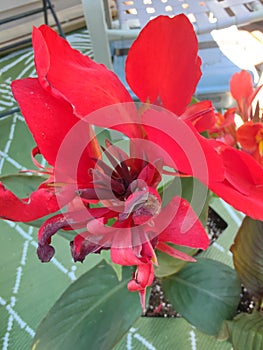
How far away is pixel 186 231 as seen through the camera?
255mm

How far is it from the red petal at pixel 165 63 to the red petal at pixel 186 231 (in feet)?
0.20

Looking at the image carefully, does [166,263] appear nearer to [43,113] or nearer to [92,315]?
[92,315]

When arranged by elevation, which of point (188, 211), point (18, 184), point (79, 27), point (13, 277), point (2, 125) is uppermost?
point (188, 211)

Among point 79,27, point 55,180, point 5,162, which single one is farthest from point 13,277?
point 79,27

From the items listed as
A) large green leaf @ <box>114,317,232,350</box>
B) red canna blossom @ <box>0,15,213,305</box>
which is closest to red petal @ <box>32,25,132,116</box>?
red canna blossom @ <box>0,15,213,305</box>

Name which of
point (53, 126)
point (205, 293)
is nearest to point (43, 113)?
point (53, 126)

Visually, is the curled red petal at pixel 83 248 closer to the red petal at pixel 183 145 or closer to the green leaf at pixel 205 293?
the red petal at pixel 183 145

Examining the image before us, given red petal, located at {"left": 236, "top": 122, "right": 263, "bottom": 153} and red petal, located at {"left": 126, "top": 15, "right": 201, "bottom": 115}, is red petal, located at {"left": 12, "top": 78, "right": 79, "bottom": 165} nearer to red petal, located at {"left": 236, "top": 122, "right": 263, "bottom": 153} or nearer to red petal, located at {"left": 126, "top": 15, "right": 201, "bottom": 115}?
red petal, located at {"left": 126, "top": 15, "right": 201, "bottom": 115}

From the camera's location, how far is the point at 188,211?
261 millimetres

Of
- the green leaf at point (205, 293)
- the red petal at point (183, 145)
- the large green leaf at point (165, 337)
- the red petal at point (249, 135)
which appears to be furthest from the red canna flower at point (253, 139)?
the large green leaf at point (165, 337)

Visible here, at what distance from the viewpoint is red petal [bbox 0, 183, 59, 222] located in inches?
9.5

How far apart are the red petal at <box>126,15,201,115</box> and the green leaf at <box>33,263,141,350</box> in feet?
1.03

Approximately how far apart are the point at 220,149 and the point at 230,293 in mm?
343

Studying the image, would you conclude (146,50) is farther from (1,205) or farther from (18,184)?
(18,184)
